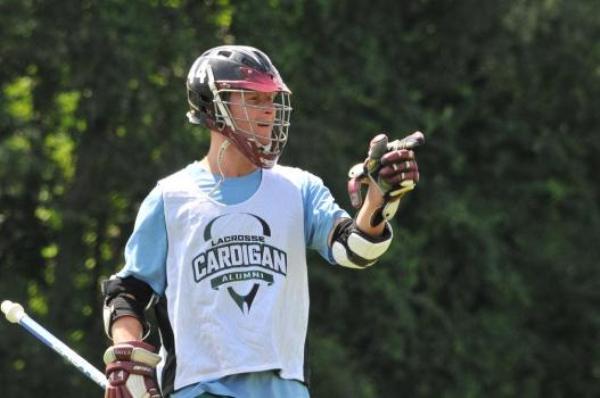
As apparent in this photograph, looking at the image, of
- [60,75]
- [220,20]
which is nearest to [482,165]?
[220,20]

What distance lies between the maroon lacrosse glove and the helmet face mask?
0.69 m

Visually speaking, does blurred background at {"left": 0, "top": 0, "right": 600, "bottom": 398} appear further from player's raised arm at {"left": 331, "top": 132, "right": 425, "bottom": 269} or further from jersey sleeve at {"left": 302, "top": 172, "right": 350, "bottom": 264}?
player's raised arm at {"left": 331, "top": 132, "right": 425, "bottom": 269}

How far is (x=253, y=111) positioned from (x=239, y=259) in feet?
1.58

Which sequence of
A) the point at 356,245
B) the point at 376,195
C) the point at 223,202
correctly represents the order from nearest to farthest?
1. the point at 376,195
2. the point at 356,245
3. the point at 223,202

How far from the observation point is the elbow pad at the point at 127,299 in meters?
5.75

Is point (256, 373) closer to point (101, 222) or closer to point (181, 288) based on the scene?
point (181, 288)

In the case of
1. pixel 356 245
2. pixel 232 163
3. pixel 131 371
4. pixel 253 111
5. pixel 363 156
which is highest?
pixel 363 156

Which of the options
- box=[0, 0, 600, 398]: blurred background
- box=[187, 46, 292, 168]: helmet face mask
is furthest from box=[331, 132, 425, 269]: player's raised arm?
box=[0, 0, 600, 398]: blurred background

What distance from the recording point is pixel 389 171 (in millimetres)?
5273

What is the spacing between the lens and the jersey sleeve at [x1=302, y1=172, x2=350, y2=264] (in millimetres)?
5699

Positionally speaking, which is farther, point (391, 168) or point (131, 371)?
point (131, 371)

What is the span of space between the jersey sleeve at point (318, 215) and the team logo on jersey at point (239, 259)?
0.49ft

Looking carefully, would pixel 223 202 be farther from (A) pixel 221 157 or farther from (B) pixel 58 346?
(B) pixel 58 346

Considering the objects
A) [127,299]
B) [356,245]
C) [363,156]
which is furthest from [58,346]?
[363,156]
